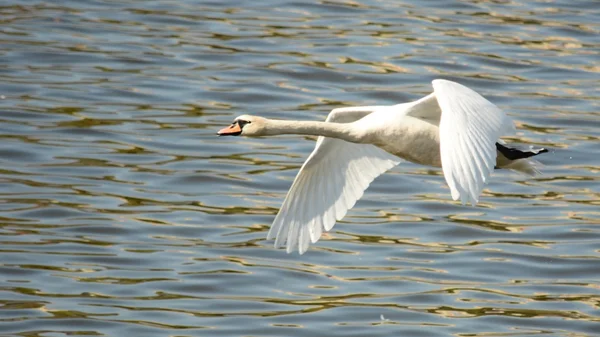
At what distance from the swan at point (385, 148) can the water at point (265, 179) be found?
846mm

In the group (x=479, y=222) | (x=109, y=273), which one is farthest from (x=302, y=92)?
(x=109, y=273)

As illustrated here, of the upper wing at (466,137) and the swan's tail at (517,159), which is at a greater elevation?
the upper wing at (466,137)

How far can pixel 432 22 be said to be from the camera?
17781 mm

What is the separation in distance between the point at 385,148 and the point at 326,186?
0.87 m

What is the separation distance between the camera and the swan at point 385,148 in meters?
7.41

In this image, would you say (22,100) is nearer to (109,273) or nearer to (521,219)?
(109,273)

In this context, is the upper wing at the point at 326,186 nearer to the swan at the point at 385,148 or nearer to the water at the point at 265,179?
the swan at the point at 385,148

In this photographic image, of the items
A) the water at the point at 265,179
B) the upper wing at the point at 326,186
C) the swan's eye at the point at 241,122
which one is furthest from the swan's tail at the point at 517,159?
the swan's eye at the point at 241,122

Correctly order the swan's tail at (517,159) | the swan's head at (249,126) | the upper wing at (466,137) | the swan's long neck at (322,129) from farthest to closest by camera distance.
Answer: the swan's head at (249,126) → the swan's tail at (517,159) → the swan's long neck at (322,129) → the upper wing at (466,137)

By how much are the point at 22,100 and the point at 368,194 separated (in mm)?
4013

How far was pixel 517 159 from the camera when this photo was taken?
9.15 meters

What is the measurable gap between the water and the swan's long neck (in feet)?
4.72

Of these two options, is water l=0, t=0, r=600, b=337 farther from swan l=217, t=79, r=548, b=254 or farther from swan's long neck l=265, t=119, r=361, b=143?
swan's long neck l=265, t=119, r=361, b=143

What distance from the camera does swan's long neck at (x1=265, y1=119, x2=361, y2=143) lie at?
8867mm
